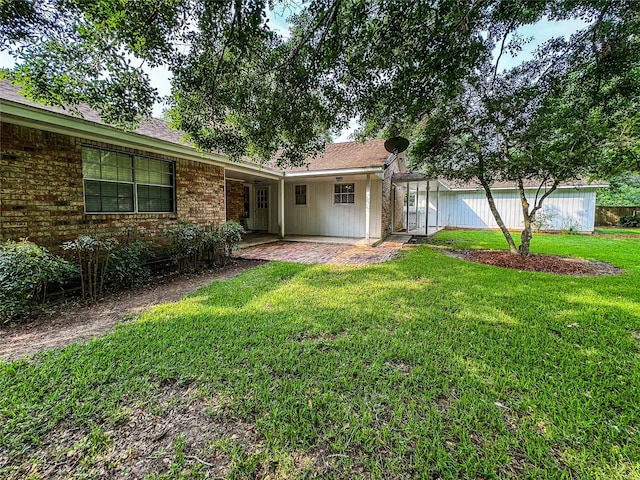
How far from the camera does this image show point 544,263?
7.40 metres

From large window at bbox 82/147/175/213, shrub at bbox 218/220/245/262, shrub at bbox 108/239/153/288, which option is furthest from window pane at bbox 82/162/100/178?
shrub at bbox 218/220/245/262

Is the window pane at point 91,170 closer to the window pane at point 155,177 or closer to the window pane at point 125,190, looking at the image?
the window pane at point 125,190

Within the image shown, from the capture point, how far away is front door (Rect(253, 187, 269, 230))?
47.2 ft

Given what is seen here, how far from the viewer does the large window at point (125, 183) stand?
5.49 meters

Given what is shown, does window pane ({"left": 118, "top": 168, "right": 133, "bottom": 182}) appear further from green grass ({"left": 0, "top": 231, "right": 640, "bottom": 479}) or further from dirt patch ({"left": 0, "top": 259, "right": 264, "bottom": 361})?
green grass ({"left": 0, "top": 231, "right": 640, "bottom": 479})

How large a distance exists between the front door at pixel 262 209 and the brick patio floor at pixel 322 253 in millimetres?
3913

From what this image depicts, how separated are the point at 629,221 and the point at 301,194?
21.5 metres

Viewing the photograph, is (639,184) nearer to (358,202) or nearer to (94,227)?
(358,202)

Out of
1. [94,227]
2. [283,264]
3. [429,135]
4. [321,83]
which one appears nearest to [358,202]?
[429,135]

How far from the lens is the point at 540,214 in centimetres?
1664

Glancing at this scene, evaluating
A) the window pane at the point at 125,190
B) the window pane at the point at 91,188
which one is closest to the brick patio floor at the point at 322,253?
the window pane at the point at 125,190

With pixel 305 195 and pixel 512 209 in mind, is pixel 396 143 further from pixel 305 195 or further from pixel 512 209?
pixel 512 209

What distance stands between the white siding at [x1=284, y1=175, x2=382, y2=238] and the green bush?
9.97 m

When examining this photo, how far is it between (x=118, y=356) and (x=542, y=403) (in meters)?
3.90
